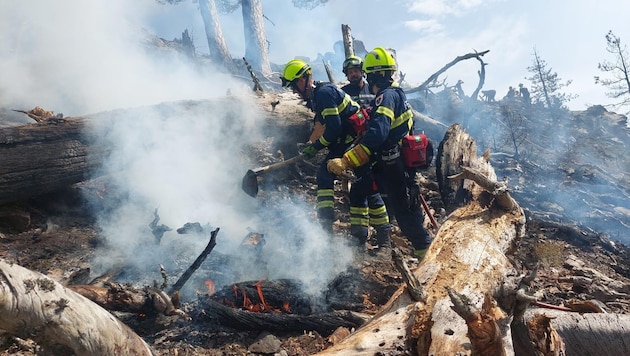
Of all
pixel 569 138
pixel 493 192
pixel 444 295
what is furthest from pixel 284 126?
pixel 569 138

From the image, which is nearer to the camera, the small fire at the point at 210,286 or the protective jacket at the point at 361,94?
the small fire at the point at 210,286

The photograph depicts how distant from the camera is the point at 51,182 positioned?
492 cm

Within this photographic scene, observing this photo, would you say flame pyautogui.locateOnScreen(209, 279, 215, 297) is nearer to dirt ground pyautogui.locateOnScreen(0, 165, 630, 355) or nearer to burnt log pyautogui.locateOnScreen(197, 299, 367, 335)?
dirt ground pyautogui.locateOnScreen(0, 165, 630, 355)

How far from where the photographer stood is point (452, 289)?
1.47 metres

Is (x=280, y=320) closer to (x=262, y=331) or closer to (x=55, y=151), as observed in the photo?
(x=262, y=331)

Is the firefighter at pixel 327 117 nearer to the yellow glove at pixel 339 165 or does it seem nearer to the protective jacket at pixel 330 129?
the protective jacket at pixel 330 129

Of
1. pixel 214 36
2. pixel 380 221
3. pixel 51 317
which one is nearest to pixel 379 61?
pixel 380 221

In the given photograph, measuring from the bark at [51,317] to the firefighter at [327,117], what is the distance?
3.32m

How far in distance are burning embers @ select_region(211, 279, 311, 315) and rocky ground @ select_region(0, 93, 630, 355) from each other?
275 millimetres

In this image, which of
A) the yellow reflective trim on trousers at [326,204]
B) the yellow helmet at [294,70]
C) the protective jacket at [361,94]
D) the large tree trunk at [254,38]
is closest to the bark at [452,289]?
the yellow reflective trim on trousers at [326,204]

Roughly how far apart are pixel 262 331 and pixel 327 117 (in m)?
2.66

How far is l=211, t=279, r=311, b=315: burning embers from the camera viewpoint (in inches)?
131

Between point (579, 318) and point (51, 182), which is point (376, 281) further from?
point (51, 182)

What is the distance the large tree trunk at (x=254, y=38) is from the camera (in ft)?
58.1
